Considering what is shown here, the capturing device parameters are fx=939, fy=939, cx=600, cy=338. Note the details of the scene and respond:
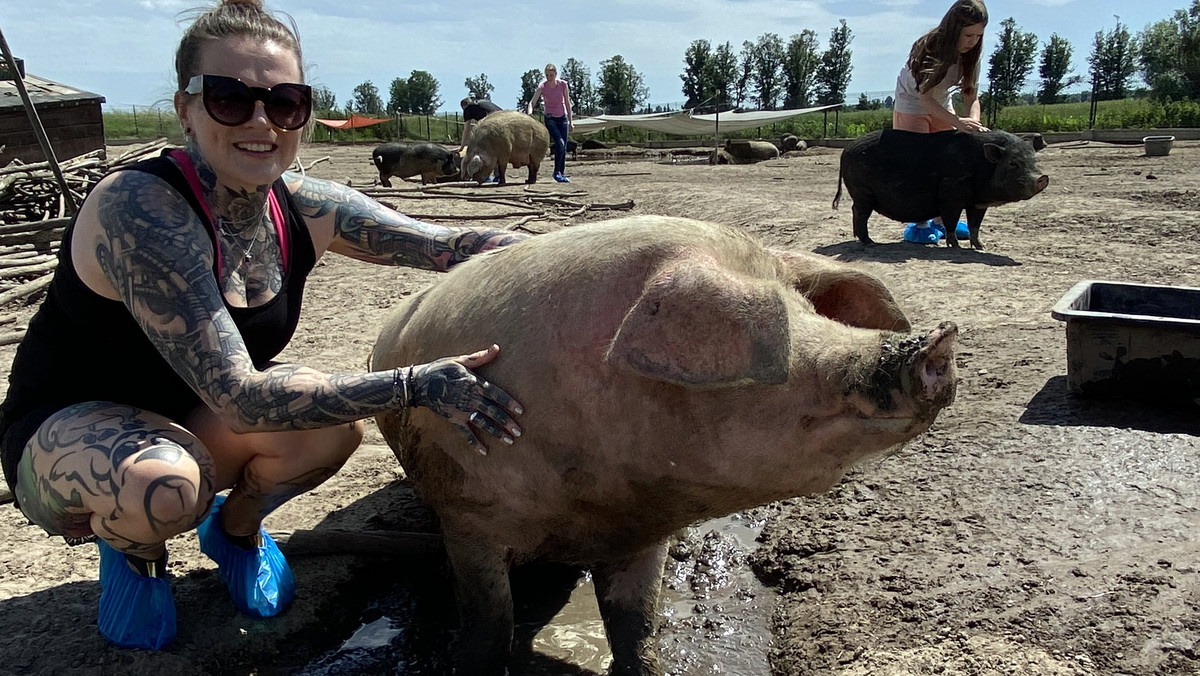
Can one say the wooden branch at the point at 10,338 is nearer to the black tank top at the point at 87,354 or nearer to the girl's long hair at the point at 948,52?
the black tank top at the point at 87,354

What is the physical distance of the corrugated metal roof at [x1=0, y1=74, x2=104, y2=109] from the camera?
11.4m

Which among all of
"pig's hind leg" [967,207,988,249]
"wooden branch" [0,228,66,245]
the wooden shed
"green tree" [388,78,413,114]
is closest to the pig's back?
"pig's hind leg" [967,207,988,249]

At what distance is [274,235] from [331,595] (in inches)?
39.9

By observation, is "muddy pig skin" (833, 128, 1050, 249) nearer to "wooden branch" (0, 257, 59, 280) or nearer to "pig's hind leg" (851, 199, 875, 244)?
"pig's hind leg" (851, 199, 875, 244)

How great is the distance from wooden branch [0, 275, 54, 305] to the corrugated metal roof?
672cm

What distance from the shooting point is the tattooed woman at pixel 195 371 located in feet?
6.41

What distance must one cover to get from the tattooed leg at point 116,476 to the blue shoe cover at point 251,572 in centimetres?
30

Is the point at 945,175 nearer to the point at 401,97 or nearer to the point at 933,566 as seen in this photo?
the point at 933,566

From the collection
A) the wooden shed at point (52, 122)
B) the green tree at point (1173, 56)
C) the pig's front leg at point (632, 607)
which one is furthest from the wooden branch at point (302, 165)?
the green tree at point (1173, 56)

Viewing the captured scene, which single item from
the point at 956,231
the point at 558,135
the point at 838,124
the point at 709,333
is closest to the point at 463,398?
the point at 709,333

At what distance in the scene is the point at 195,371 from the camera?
1960 mm

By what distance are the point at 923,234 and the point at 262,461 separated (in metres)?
6.06

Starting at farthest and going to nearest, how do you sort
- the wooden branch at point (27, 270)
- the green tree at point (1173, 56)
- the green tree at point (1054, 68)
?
the green tree at point (1054, 68) < the green tree at point (1173, 56) < the wooden branch at point (27, 270)

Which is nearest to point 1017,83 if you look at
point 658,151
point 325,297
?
point 658,151
